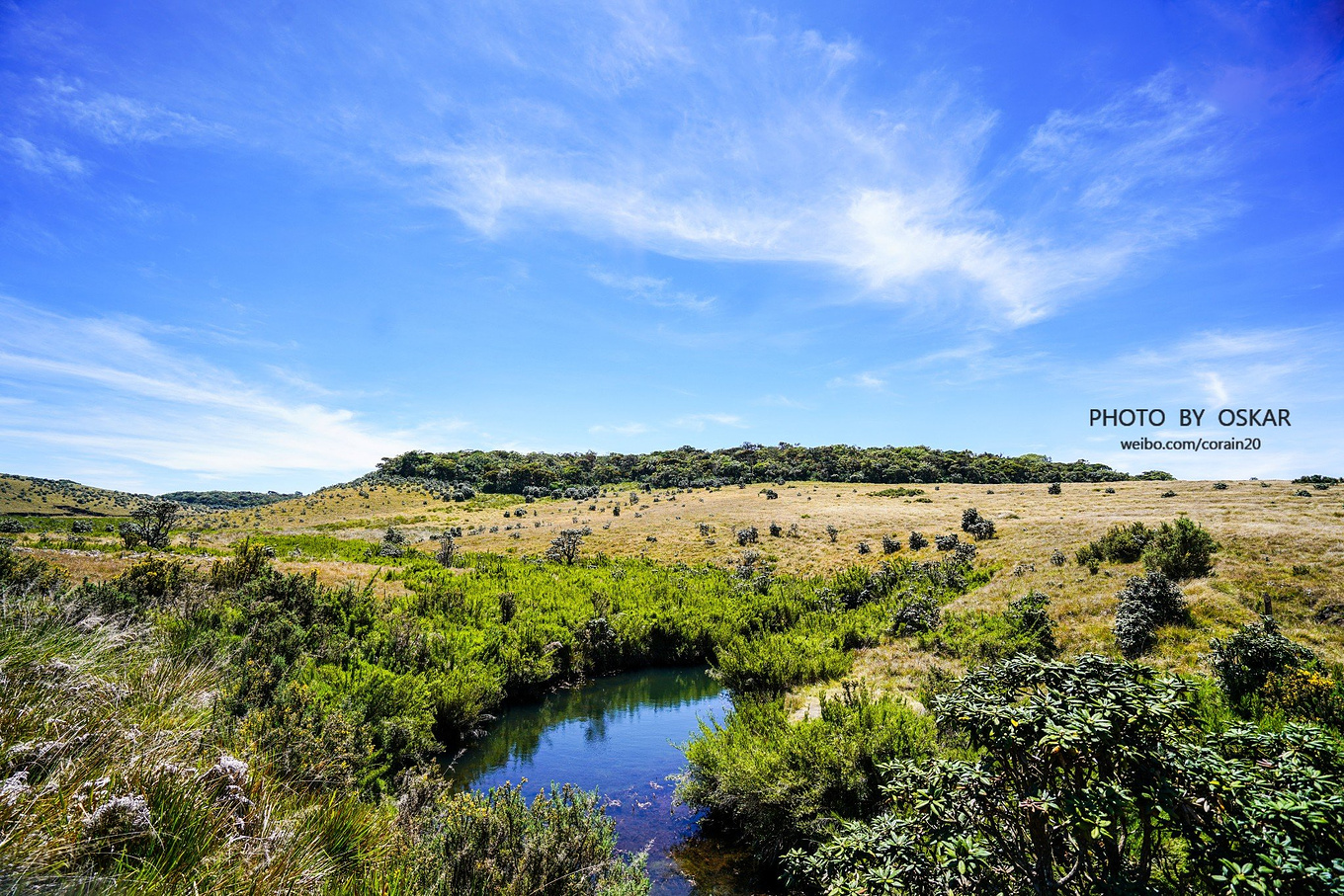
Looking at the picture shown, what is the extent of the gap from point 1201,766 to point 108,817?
6751 millimetres

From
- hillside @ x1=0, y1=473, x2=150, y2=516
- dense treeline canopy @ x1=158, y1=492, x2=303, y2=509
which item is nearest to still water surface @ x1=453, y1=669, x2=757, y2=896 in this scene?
hillside @ x1=0, y1=473, x2=150, y2=516

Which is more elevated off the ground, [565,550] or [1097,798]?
[1097,798]

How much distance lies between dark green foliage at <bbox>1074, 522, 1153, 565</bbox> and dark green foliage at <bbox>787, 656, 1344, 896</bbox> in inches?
753

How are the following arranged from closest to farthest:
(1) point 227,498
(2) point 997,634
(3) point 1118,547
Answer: (2) point 997,634
(3) point 1118,547
(1) point 227,498

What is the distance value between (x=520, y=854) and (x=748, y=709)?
20.1 feet

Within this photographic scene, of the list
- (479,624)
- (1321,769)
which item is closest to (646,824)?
(1321,769)

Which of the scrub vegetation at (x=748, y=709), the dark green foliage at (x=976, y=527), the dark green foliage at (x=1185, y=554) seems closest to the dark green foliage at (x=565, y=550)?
the scrub vegetation at (x=748, y=709)

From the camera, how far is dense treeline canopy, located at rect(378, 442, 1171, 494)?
67062 mm

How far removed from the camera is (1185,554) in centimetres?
1656

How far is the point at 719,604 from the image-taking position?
23016 millimetres

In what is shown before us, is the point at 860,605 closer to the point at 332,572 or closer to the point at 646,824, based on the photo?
the point at 646,824

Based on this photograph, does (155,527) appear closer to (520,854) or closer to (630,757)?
(630,757)

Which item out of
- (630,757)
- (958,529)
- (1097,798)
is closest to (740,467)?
(958,529)

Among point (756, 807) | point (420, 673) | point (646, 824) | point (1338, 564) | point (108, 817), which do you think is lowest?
point (646, 824)
